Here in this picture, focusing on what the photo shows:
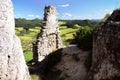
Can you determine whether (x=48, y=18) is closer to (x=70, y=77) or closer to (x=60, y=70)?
(x=60, y=70)

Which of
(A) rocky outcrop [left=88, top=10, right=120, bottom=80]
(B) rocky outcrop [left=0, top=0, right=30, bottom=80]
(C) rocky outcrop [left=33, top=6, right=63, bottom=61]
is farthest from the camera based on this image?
(C) rocky outcrop [left=33, top=6, right=63, bottom=61]

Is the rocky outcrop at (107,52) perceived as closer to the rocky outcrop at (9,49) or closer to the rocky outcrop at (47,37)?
the rocky outcrop at (47,37)

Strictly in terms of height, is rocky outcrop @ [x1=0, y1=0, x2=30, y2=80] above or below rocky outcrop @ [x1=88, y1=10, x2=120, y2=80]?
above

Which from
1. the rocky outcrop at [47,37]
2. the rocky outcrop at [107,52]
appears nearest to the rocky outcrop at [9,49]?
the rocky outcrop at [107,52]

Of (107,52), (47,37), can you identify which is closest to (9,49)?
(107,52)

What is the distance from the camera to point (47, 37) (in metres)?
30.8

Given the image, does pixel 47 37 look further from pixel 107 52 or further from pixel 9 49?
pixel 9 49

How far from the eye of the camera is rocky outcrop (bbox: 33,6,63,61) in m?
29.8

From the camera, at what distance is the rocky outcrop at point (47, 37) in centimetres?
2980

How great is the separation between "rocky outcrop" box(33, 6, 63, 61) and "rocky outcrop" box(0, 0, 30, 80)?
22.3 metres

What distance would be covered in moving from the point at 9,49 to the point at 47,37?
23995 millimetres

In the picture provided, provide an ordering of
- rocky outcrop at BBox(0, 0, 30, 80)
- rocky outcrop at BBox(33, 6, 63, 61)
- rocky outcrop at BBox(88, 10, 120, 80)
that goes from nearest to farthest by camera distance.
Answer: rocky outcrop at BBox(0, 0, 30, 80)
rocky outcrop at BBox(88, 10, 120, 80)
rocky outcrop at BBox(33, 6, 63, 61)

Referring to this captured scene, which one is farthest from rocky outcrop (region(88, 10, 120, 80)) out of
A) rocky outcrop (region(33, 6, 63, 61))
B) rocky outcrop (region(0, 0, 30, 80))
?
rocky outcrop (region(0, 0, 30, 80))

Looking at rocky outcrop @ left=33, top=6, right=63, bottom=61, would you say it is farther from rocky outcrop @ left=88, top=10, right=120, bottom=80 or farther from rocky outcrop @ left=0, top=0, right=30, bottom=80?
rocky outcrop @ left=0, top=0, right=30, bottom=80
